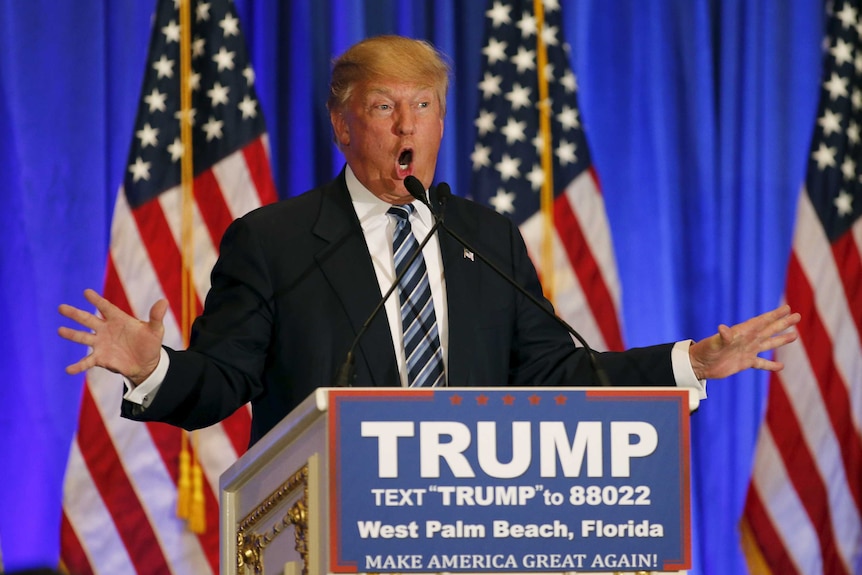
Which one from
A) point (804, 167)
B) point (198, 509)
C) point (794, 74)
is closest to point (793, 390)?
point (804, 167)

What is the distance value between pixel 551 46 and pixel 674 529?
3181mm

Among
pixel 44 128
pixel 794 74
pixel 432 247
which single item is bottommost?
pixel 432 247

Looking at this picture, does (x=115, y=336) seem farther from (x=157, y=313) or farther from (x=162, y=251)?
(x=162, y=251)

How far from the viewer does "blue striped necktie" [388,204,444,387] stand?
278cm

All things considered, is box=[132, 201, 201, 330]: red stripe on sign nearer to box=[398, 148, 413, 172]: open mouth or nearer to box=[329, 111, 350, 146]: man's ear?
box=[329, 111, 350, 146]: man's ear

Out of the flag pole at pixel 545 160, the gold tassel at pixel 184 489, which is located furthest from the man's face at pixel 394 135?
the flag pole at pixel 545 160

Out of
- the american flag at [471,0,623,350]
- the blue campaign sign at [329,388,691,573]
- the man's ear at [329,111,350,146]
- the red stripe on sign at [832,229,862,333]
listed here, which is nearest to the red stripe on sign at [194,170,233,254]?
the american flag at [471,0,623,350]

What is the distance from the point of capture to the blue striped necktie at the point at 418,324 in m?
2.78

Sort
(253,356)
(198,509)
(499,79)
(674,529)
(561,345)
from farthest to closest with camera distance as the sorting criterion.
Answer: (499,79)
(198,509)
(561,345)
(253,356)
(674,529)

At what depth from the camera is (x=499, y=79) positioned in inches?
193

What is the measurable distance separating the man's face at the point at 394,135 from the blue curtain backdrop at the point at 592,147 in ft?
5.37

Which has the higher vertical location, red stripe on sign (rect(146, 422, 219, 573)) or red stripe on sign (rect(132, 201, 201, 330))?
red stripe on sign (rect(132, 201, 201, 330))

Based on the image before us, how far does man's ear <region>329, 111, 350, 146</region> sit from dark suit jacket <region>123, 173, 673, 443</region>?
153 millimetres

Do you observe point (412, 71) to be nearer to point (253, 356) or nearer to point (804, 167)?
point (253, 356)
